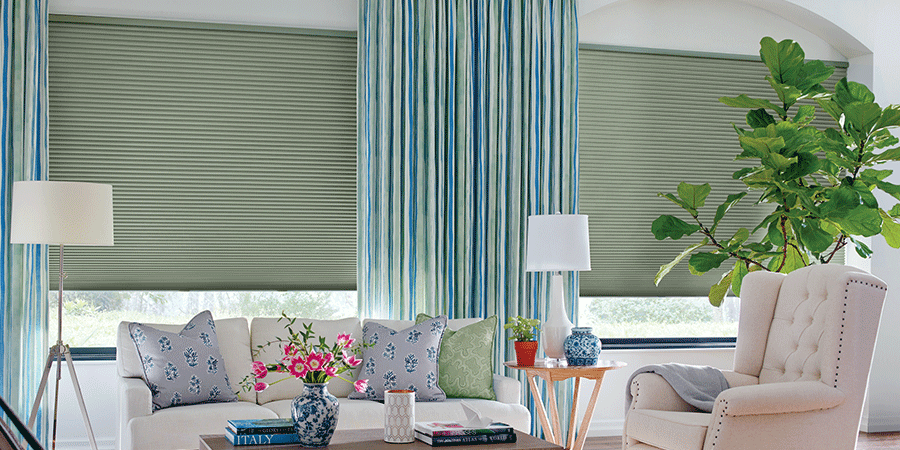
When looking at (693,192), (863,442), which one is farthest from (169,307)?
(863,442)

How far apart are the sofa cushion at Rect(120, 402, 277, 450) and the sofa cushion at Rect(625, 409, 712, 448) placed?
1.82 metres

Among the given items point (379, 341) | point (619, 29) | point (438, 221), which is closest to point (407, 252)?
point (438, 221)

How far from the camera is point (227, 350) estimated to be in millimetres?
4359

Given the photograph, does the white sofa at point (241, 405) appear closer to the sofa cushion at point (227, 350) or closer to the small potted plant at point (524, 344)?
the sofa cushion at point (227, 350)

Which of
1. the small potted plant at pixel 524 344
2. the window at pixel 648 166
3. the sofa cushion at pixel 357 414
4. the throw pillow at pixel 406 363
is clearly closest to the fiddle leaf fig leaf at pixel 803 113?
the window at pixel 648 166

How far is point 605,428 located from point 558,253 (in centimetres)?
171

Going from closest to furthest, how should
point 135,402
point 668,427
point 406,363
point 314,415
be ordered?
Result: point 314,415, point 668,427, point 135,402, point 406,363

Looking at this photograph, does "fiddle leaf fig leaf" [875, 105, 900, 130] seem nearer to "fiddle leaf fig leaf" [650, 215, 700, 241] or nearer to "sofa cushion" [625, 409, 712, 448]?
"fiddle leaf fig leaf" [650, 215, 700, 241]

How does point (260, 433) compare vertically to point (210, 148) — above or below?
below

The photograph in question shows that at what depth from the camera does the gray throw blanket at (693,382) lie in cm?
366

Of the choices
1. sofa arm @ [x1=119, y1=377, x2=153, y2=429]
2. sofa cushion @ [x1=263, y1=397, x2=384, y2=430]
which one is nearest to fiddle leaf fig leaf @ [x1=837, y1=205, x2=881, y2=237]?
sofa cushion @ [x1=263, y1=397, x2=384, y2=430]

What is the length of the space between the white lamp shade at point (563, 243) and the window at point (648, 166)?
120 cm

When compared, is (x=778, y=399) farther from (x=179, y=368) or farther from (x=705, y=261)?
(x=179, y=368)

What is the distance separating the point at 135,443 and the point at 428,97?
2.68 m
